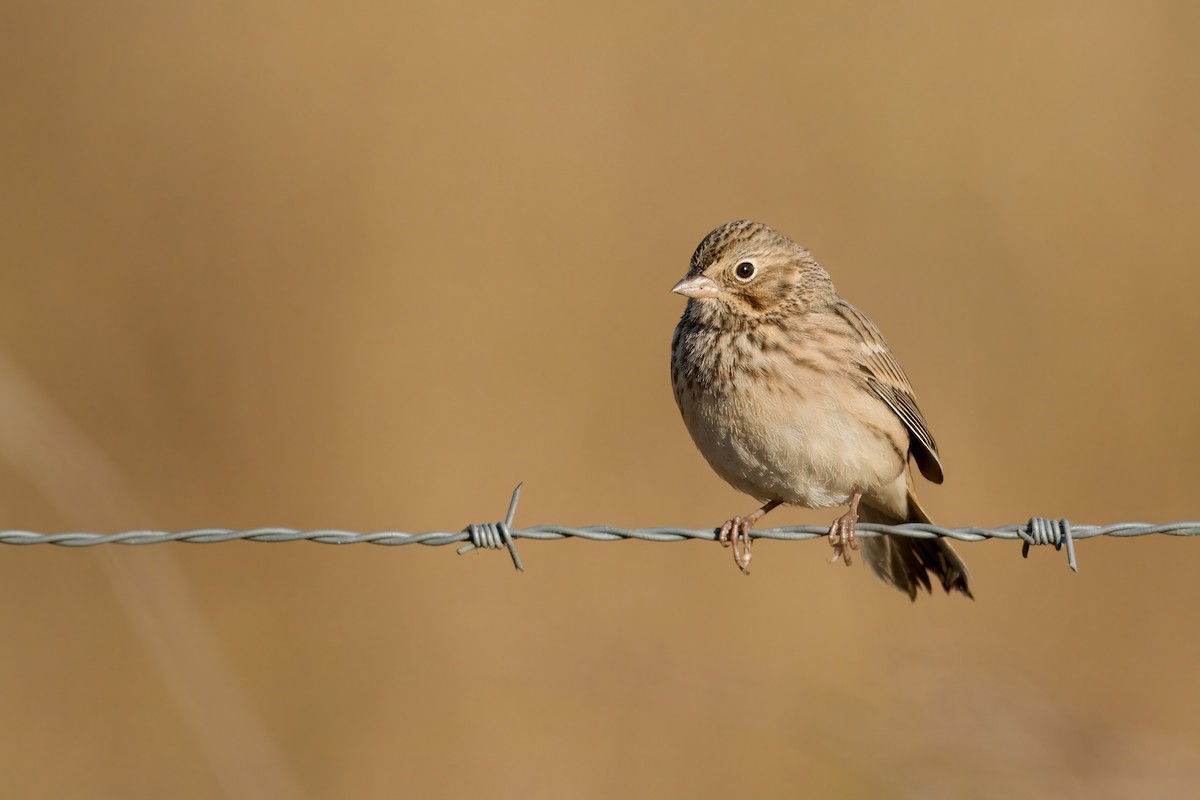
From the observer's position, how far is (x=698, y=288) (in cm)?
670

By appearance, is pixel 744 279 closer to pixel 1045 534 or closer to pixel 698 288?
pixel 698 288

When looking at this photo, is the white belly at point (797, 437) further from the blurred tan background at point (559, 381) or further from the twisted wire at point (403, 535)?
the blurred tan background at point (559, 381)

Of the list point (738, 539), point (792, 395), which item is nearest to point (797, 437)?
point (792, 395)

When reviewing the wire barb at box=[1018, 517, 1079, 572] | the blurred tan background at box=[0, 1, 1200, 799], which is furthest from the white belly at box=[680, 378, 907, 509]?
the blurred tan background at box=[0, 1, 1200, 799]

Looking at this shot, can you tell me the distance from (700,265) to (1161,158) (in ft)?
22.3

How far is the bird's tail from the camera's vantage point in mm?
6957

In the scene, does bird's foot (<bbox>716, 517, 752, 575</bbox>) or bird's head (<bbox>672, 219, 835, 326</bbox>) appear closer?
bird's foot (<bbox>716, 517, 752, 575</bbox>)

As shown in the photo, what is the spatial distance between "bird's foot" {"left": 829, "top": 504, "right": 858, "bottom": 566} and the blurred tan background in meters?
1.92

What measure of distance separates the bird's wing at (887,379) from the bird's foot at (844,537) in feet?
1.86

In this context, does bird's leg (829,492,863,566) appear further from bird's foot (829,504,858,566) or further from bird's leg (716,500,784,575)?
bird's leg (716,500,784,575)

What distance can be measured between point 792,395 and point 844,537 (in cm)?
74

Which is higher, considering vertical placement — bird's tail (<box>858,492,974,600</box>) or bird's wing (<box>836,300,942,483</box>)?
bird's wing (<box>836,300,942,483</box>)

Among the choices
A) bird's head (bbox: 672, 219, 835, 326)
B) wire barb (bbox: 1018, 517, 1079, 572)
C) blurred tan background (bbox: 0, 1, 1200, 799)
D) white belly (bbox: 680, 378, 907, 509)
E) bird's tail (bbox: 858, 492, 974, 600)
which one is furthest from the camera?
blurred tan background (bbox: 0, 1, 1200, 799)

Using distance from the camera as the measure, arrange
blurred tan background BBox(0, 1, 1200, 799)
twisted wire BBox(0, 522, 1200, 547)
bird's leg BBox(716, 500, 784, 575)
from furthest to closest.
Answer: blurred tan background BBox(0, 1, 1200, 799), bird's leg BBox(716, 500, 784, 575), twisted wire BBox(0, 522, 1200, 547)
